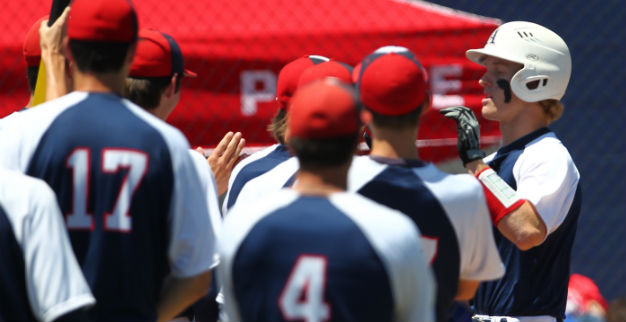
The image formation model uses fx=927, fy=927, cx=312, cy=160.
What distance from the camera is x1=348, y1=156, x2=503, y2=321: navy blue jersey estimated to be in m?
2.68

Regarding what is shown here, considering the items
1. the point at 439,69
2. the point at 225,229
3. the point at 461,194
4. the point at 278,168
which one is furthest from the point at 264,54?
the point at 225,229

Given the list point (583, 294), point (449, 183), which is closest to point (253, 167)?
point (449, 183)

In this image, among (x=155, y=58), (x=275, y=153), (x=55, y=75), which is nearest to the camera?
(x=55, y=75)

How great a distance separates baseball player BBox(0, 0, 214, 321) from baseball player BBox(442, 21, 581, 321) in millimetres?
1424

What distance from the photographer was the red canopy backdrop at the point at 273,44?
6.00m

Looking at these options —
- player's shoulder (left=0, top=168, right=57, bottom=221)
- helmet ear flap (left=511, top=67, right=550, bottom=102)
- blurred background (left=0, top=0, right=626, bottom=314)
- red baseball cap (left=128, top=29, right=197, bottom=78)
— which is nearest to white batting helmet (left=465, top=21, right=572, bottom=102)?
helmet ear flap (left=511, top=67, right=550, bottom=102)

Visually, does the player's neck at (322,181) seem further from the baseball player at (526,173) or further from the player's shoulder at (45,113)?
the baseball player at (526,173)

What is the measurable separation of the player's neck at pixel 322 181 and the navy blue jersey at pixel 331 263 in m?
0.03

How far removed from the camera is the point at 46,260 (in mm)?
2176

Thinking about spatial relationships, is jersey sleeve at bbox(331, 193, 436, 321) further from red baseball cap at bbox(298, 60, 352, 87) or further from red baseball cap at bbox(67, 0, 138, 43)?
red baseball cap at bbox(298, 60, 352, 87)

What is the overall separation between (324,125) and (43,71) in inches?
61.0

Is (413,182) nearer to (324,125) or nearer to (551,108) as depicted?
(324,125)

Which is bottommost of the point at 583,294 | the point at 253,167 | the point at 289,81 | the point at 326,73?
the point at 583,294

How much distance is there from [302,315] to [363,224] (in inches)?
9.8
